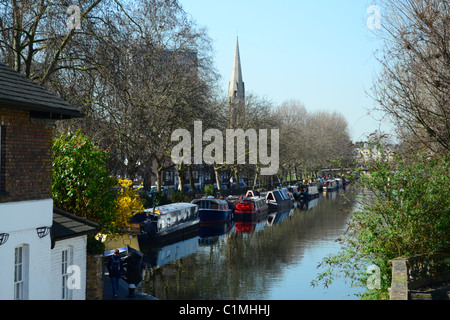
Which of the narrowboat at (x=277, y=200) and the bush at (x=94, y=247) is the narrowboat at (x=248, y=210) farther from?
the bush at (x=94, y=247)

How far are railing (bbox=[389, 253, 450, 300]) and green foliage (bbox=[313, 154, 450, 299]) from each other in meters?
0.35

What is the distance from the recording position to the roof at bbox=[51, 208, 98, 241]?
1523 centimetres

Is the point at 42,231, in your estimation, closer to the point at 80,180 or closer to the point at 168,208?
the point at 80,180

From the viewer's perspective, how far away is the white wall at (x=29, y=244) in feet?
41.5

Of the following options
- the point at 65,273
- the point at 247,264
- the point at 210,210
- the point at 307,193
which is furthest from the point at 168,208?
the point at 307,193

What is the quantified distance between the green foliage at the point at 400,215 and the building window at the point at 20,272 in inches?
359

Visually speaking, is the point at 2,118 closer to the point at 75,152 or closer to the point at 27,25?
the point at 75,152

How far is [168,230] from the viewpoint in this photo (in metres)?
40.5

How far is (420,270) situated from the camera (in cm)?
1697

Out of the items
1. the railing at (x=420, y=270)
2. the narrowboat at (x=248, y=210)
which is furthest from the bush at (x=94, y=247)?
the narrowboat at (x=248, y=210)

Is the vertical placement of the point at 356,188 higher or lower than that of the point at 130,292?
higher

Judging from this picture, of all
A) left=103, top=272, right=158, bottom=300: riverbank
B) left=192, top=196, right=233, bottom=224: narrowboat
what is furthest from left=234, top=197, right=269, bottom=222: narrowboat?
left=103, top=272, right=158, bottom=300: riverbank
